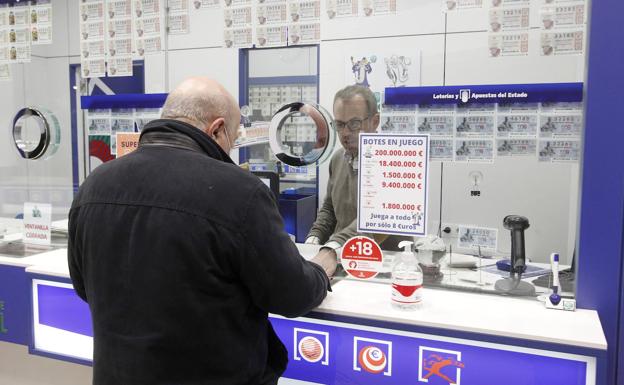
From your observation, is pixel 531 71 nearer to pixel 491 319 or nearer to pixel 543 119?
pixel 543 119

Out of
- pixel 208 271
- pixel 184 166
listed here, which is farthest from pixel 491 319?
pixel 184 166

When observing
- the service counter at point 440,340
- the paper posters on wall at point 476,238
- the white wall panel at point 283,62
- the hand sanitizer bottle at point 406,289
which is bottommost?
the service counter at point 440,340

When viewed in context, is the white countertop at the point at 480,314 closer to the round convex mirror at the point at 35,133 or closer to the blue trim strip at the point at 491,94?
the blue trim strip at the point at 491,94

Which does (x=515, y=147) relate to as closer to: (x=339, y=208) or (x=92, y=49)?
(x=339, y=208)

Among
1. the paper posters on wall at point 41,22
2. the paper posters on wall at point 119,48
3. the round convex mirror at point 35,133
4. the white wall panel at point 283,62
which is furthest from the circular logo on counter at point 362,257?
the paper posters on wall at point 41,22

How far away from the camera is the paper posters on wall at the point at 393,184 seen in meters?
1.80

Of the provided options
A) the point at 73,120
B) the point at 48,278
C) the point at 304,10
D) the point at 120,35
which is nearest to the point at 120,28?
the point at 120,35

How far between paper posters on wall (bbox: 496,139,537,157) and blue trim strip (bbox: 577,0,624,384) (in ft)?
0.64

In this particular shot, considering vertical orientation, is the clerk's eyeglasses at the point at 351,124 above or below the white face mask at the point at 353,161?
above

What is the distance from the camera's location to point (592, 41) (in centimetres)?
156

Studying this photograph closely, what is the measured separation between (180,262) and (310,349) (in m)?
0.67

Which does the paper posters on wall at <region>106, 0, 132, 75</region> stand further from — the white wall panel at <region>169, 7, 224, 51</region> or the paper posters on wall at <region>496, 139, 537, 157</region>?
the paper posters on wall at <region>496, 139, 537, 157</region>

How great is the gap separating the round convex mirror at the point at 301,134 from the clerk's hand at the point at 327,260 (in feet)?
1.28

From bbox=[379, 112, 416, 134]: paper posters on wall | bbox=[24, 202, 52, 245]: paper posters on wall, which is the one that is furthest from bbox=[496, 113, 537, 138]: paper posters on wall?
bbox=[24, 202, 52, 245]: paper posters on wall
